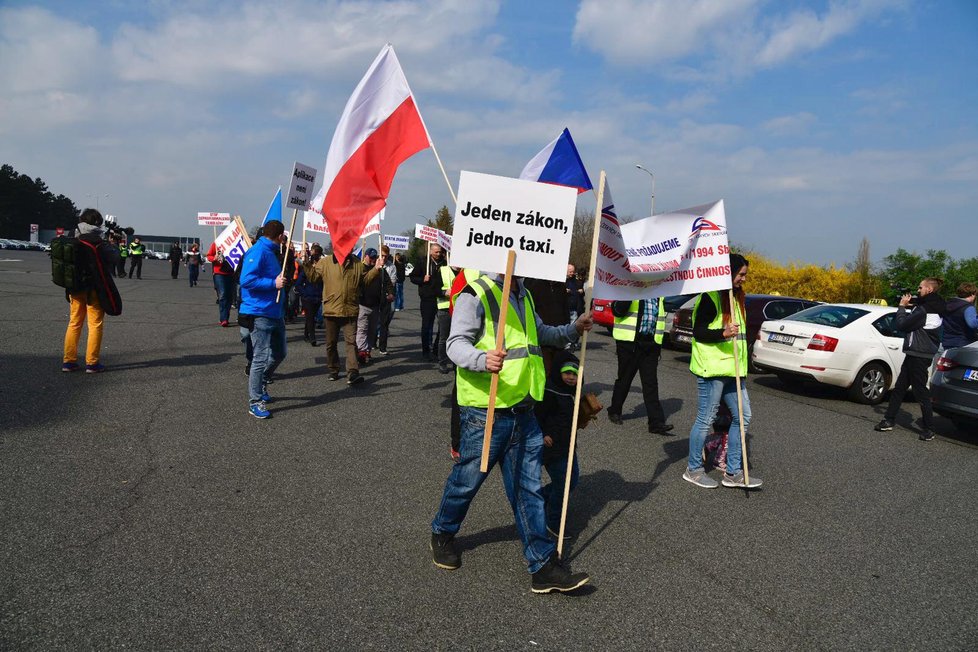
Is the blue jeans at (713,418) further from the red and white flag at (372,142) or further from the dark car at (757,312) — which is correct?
the dark car at (757,312)

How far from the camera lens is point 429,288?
1120 centimetres

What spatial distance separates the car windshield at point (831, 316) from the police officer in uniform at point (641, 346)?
4293 mm

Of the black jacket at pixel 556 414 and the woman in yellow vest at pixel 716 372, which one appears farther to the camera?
the woman in yellow vest at pixel 716 372

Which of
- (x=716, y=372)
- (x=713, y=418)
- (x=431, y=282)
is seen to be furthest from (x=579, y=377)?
(x=431, y=282)

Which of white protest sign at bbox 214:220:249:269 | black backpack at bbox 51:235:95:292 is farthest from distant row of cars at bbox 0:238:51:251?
black backpack at bbox 51:235:95:292

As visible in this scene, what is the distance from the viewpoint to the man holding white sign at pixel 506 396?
3703 millimetres

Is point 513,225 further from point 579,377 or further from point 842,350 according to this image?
point 842,350

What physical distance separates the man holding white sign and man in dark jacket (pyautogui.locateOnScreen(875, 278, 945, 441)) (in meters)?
6.36

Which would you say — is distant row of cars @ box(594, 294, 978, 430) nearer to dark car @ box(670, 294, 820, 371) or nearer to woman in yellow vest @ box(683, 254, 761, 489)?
dark car @ box(670, 294, 820, 371)

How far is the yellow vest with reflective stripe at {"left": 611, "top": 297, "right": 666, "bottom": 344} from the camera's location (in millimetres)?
7785

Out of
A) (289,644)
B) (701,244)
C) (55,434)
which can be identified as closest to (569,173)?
(701,244)

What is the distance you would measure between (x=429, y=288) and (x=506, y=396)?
25.1 feet

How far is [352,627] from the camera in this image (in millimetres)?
3262

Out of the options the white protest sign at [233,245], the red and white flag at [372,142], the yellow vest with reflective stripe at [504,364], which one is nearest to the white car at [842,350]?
the red and white flag at [372,142]
